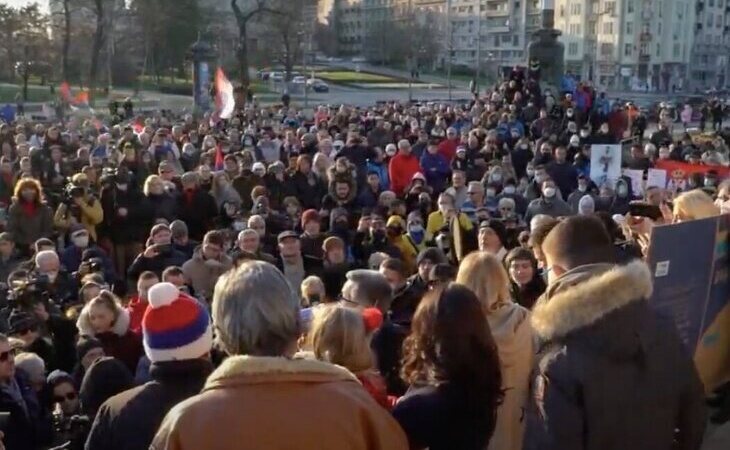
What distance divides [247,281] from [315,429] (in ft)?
1.66

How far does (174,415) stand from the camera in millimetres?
2578

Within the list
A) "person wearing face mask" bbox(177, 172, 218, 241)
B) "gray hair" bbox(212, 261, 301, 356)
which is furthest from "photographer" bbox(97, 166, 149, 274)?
"gray hair" bbox(212, 261, 301, 356)

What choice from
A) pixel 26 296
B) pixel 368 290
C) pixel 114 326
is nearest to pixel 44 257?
pixel 26 296

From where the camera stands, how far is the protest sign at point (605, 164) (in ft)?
47.8

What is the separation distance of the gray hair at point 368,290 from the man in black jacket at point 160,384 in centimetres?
197

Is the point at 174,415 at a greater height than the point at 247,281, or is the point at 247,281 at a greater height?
the point at 247,281

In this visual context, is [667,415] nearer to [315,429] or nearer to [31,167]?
[315,429]

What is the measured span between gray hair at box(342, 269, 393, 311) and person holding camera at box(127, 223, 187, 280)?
12.8ft

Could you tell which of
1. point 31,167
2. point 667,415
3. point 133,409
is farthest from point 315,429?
point 31,167

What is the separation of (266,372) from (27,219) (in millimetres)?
9047

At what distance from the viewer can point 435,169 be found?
15.5 metres

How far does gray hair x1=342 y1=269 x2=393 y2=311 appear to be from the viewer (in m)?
5.21

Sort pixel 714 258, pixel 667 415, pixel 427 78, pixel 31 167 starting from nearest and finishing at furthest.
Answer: pixel 667 415
pixel 714 258
pixel 31 167
pixel 427 78

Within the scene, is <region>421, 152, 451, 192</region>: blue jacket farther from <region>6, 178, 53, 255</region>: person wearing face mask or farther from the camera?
the camera
